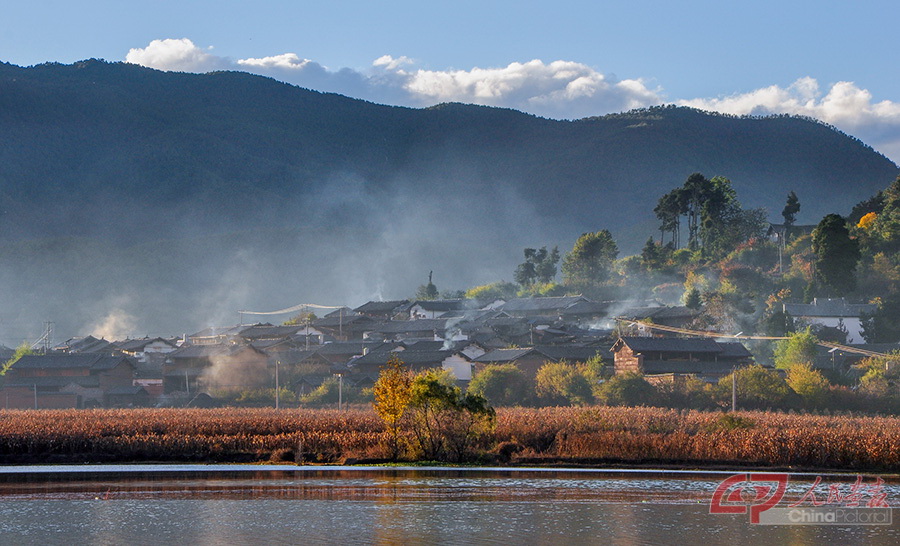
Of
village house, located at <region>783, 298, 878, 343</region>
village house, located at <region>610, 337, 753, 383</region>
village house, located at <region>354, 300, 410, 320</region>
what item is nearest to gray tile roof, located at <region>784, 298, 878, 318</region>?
village house, located at <region>783, 298, 878, 343</region>

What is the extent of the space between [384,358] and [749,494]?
7074 cm

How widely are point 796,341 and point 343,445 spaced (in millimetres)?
60616

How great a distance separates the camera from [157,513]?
26.9m

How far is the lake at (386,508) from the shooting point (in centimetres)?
2427

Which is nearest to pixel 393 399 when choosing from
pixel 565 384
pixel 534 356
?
pixel 565 384

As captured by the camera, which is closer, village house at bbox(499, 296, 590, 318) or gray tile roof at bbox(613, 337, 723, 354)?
gray tile roof at bbox(613, 337, 723, 354)

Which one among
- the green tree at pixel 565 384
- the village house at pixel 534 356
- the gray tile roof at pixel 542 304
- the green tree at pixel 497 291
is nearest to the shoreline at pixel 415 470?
the green tree at pixel 565 384

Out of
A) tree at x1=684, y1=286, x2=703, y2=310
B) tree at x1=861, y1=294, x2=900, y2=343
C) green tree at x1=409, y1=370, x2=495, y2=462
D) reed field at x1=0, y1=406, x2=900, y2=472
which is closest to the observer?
reed field at x1=0, y1=406, x2=900, y2=472

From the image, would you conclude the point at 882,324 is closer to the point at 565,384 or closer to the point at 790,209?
the point at 790,209

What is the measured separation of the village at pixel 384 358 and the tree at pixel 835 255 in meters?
3.58

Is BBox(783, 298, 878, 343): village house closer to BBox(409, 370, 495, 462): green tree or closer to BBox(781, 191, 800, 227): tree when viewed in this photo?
BBox(781, 191, 800, 227): tree

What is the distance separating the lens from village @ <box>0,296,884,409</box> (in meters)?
90.1

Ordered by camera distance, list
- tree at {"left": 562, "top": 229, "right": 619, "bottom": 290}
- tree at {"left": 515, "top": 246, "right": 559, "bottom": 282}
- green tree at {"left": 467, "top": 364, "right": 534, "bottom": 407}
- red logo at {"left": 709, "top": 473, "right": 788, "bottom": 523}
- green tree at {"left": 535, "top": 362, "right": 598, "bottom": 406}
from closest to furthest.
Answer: red logo at {"left": 709, "top": 473, "right": 788, "bottom": 523} → green tree at {"left": 535, "top": 362, "right": 598, "bottom": 406} → green tree at {"left": 467, "top": 364, "right": 534, "bottom": 407} → tree at {"left": 562, "top": 229, "right": 619, "bottom": 290} → tree at {"left": 515, "top": 246, "right": 559, "bottom": 282}

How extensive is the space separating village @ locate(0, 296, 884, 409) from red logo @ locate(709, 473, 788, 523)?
46.0 meters
